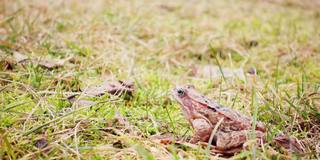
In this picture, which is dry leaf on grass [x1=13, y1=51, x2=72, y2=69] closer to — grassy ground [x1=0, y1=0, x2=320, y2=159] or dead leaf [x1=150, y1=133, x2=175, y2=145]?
grassy ground [x1=0, y1=0, x2=320, y2=159]

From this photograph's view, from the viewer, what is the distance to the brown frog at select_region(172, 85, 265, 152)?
5.85 feet

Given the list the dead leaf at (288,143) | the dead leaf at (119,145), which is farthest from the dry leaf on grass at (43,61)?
the dead leaf at (288,143)

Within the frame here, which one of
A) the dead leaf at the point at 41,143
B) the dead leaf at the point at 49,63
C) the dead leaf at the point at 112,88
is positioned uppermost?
the dead leaf at the point at 49,63

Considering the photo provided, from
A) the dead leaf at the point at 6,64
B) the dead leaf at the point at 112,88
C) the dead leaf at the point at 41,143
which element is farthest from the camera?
the dead leaf at the point at 6,64

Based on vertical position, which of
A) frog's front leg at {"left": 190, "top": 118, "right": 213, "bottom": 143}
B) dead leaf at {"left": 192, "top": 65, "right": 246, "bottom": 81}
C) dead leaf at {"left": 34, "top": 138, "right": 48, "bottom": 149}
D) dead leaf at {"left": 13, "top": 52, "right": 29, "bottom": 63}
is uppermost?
dead leaf at {"left": 13, "top": 52, "right": 29, "bottom": 63}

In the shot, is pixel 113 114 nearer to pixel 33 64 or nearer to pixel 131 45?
pixel 33 64

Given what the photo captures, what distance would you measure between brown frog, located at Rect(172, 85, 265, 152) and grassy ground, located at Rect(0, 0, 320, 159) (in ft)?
0.32

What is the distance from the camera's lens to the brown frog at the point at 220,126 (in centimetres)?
178

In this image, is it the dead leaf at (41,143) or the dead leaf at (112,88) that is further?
the dead leaf at (112,88)

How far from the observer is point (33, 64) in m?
2.70

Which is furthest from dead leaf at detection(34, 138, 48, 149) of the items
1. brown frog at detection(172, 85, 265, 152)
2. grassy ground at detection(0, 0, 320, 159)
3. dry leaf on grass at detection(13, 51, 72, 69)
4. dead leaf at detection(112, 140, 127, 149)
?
dry leaf on grass at detection(13, 51, 72, 69)

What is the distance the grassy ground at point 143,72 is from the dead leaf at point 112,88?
0.07 meters

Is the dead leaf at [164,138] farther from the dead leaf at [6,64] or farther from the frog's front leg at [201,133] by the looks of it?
the dead leaf at [6,64]

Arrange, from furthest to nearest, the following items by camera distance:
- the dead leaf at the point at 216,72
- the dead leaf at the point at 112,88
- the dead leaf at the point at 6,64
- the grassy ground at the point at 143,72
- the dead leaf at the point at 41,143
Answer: the dead leaf at the point at 216,72 < the dead leaf at the point at 6,64 < the dead leaf at the point at 112,88 < the grassy ground at the point at 143,72 < the dead leaf at the point at 41,143
